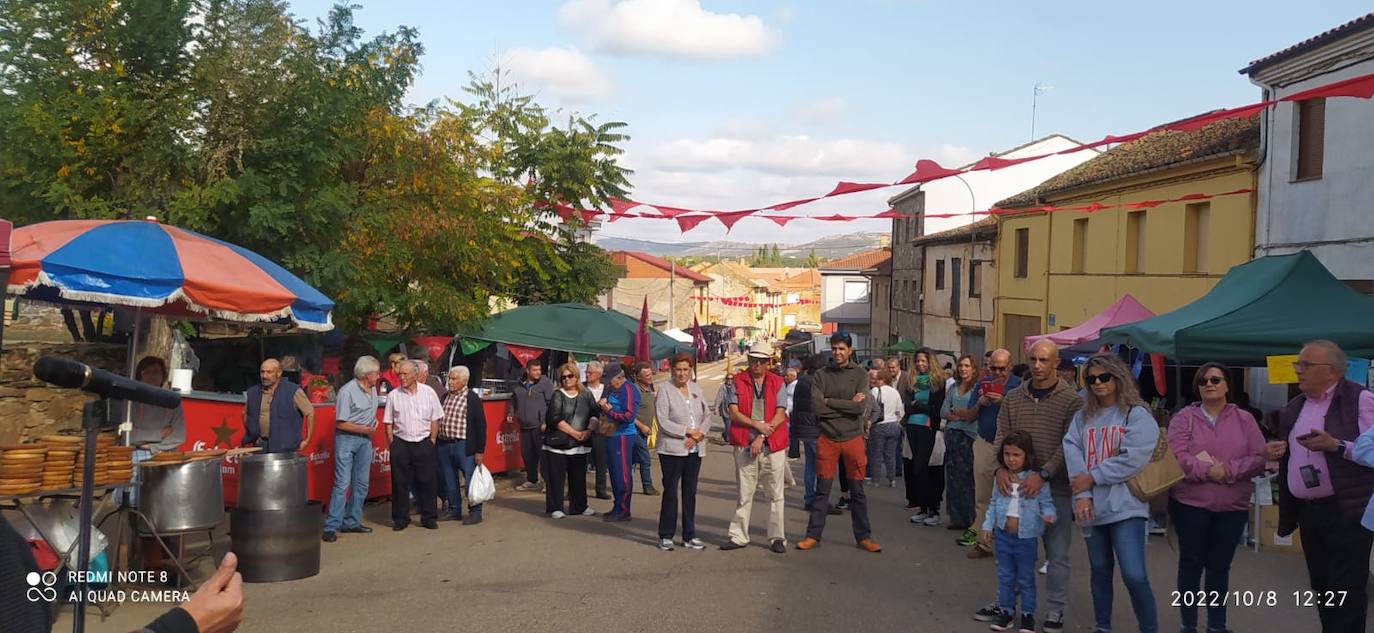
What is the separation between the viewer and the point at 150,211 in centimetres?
1341

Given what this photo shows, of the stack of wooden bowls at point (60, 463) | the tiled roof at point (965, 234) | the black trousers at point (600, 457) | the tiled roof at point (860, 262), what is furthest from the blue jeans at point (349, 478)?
the tiled roof at point (860, 262)

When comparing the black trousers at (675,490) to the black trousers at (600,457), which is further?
the black trousers at (600,457)

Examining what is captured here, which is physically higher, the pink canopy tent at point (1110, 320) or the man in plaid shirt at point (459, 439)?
the pink canopy tent at point (1110, 320)

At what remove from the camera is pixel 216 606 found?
2.33 meters

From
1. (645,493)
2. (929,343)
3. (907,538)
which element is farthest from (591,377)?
(929,343)

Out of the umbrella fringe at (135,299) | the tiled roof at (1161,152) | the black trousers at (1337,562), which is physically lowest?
the black trousers at (1337,562)

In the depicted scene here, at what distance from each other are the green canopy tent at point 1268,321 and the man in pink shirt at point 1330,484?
4.33m

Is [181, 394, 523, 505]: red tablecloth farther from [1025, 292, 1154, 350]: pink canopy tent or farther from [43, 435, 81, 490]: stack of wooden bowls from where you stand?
[1025, 292, 1154, 350]: pink canopy tent

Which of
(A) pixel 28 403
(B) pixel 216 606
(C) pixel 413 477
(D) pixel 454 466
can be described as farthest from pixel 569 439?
(B) pixel 216 606

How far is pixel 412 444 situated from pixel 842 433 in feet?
14.1

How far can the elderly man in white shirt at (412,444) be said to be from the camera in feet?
A: 36.4

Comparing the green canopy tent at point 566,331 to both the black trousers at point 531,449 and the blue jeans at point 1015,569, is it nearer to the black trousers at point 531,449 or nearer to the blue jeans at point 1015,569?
the black trousers at point 531,449

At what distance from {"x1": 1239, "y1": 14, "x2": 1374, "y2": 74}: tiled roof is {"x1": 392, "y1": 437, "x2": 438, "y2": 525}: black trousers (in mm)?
13404

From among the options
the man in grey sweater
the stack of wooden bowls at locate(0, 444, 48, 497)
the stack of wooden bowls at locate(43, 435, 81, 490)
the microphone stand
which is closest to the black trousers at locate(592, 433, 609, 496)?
the man in grey sweater
